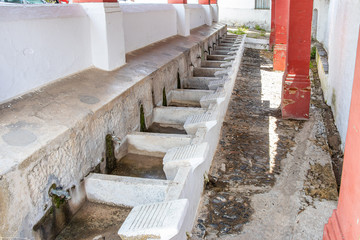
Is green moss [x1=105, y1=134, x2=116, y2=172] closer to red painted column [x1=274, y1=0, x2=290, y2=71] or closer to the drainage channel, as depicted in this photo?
the drainage channel

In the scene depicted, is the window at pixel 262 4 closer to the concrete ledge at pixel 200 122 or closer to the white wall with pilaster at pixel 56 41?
the white wall with pilaster at pixel 56 41

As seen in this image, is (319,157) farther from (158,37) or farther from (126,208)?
(158,37)

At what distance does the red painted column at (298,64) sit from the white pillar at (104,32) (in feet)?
10.4

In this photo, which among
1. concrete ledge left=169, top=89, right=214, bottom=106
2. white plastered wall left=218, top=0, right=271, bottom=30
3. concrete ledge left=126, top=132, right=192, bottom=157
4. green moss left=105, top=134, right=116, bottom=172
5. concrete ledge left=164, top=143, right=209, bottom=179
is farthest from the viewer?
white plastered wall left=218, top=0, right=271, bottom=30

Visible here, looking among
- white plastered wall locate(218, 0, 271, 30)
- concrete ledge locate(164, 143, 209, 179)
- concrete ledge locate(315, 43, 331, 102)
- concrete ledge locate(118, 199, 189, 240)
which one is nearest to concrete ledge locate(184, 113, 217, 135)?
concrete ledge locate(164, 143, 209, 179)

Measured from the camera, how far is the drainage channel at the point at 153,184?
2.64 metres

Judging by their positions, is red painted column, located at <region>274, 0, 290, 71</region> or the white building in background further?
the white building in background

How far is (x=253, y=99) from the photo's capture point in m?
7.79

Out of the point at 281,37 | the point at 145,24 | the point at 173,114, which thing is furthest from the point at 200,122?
the point at 281,37

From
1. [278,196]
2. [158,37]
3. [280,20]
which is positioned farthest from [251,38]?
[278,196]

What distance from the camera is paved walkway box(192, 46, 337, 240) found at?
3484 millimetres

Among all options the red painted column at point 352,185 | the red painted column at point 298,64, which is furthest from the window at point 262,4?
the red painted column at point 352,185

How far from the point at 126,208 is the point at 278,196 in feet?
5.84

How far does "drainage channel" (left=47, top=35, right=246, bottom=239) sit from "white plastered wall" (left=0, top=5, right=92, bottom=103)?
114cm
